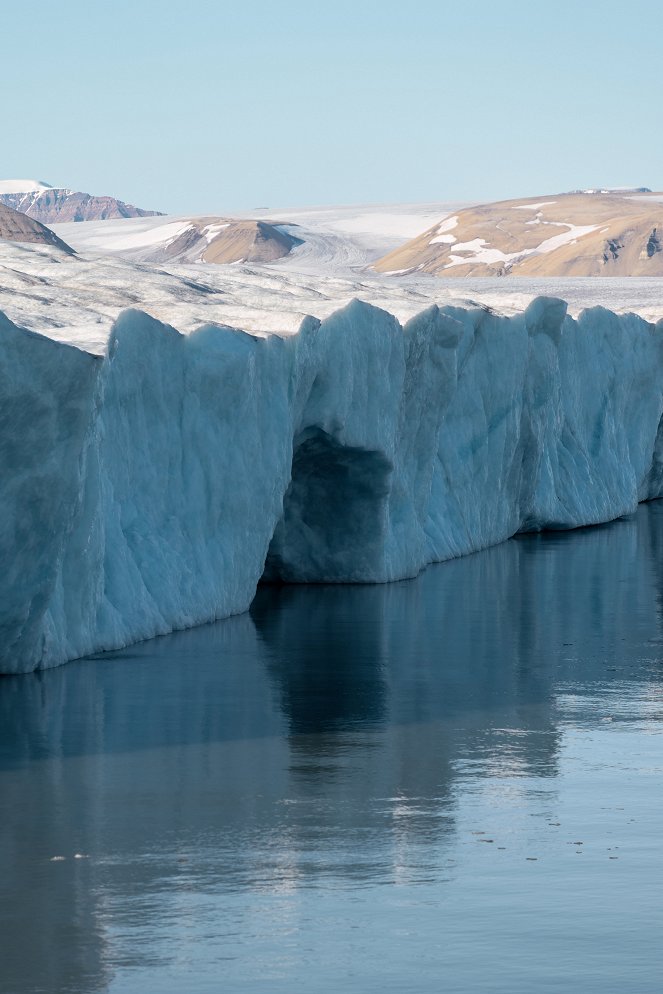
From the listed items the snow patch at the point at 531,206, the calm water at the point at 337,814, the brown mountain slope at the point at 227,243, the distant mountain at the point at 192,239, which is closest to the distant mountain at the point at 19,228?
the distant mountain at the point at 192,239

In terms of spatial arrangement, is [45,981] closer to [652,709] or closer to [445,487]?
[652,709]

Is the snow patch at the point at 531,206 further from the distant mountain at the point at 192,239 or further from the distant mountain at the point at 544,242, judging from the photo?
the distant mountain at the point at 192,239

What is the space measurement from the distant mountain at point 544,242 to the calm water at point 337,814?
9510 centimetres

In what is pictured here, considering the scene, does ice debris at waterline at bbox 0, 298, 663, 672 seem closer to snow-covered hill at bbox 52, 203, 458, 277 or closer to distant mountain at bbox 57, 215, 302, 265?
snow-covered hill at bbox 52, 203, 458, 277

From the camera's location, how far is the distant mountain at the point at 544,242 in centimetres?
11138

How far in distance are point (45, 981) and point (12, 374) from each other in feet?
17.6

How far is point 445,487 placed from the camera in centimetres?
2009

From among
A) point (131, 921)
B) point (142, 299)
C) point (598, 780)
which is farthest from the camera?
point (142, 299)

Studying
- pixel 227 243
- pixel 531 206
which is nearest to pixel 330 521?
pixel 227 243

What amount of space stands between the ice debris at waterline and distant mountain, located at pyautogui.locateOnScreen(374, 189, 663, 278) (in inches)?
3365

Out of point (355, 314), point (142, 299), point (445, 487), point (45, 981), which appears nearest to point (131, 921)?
point (45, 981)

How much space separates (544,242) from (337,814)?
4590 inches

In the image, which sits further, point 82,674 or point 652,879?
point 82,674

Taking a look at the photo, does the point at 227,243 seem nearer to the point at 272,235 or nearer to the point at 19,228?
the point at 272,235
